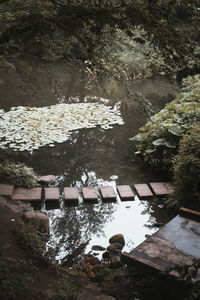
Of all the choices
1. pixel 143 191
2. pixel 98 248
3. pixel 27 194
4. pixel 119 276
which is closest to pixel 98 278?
pixel 119 276

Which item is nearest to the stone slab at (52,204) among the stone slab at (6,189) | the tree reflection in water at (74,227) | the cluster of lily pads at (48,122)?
the tree reflection in water at (74,227)

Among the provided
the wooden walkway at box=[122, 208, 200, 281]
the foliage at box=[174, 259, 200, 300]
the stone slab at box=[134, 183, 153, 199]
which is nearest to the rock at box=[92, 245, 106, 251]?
the wooden walkway at box=[122, 208, 200, 281]

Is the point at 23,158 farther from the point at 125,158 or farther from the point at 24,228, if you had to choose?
the point at 24,228

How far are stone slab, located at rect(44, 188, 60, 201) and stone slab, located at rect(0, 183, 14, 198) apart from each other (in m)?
0.53

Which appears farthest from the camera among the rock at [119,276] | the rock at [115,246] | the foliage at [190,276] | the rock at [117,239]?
the rock at [117,239]

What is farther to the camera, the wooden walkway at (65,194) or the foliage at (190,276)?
the wooden walkway at (65,194)

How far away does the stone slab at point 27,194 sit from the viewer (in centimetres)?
482

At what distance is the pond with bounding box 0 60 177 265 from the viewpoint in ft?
13.7

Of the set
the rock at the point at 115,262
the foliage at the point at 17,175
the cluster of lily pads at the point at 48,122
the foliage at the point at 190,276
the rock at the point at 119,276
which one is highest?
the foliage at the point at 190,276

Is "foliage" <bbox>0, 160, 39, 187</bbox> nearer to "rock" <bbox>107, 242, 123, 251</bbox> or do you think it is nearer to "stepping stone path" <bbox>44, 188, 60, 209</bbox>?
"stepping stone path" <bbox>44, 188, 60, 209</bbox>

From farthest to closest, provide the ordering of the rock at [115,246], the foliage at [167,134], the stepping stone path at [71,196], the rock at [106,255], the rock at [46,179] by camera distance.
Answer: the foliage at [167,134] → the rock at [46,179] → the stepping stone path at [71,196] → the rock at [115,246] → the rock at [106,255]

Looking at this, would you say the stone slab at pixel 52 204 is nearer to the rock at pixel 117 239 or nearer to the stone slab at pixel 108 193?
the stone slab at pixel 108 193

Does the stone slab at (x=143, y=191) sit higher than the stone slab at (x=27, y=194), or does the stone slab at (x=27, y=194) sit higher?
the stone slab at (x=27, y=194)

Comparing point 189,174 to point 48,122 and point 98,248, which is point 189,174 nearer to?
point 98,248
